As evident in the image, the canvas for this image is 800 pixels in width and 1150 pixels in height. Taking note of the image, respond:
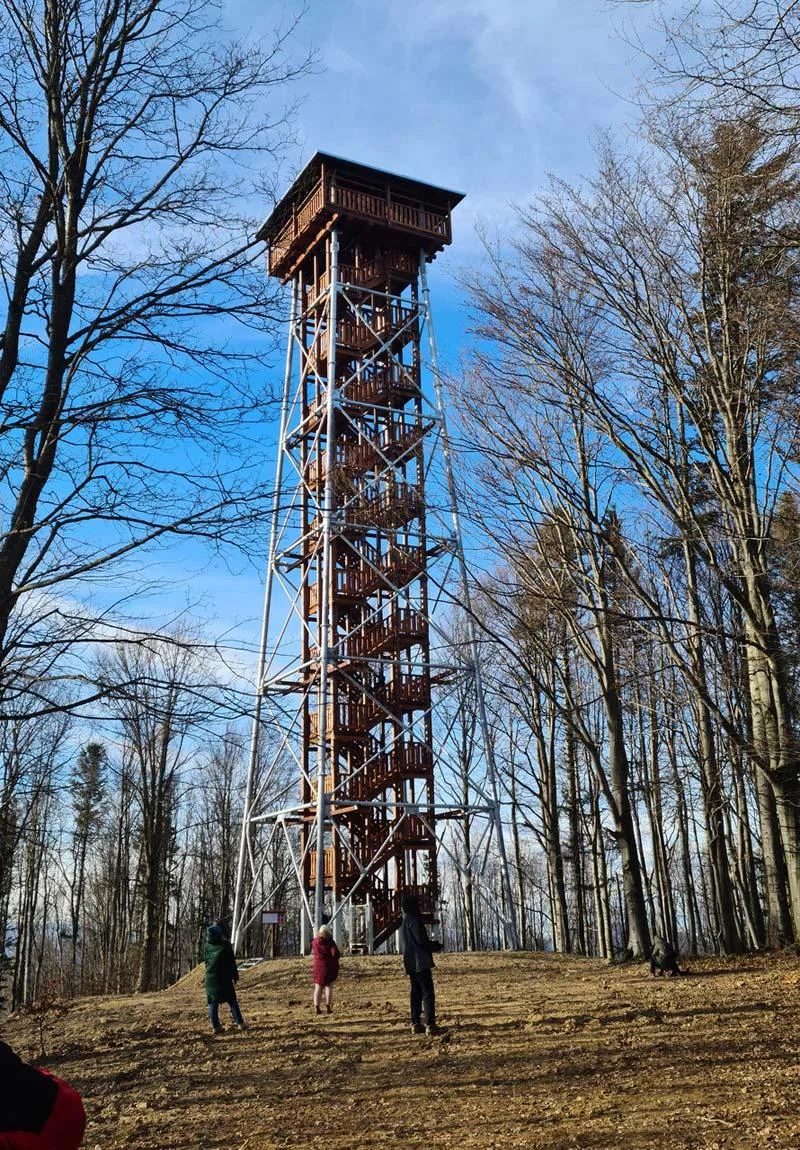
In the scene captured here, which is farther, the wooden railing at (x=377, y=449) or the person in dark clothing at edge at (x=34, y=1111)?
the wooden railing at (x=377, y=449)

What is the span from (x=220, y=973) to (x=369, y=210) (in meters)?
17.0

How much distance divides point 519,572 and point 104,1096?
8.11 metres

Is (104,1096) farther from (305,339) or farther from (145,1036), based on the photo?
(305,339)

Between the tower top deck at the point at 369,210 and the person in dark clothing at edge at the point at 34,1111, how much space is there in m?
20.3

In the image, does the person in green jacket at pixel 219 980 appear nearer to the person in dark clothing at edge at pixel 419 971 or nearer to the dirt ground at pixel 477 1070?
the dirt ground at pixel 477 1070

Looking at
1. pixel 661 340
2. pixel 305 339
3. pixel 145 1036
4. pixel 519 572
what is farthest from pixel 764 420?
pixel 305 339

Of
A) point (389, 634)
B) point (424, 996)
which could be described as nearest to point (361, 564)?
point (389, 634)

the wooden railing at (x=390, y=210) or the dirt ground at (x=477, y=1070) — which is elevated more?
the wooden railing at (x=390, y=210)

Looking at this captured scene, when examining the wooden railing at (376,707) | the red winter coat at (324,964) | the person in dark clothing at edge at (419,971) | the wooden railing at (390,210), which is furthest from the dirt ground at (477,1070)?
the wooden railing at (390,210)

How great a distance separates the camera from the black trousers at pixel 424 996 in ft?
30.3

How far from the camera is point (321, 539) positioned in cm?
1983

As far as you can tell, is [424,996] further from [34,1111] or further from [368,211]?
[368,211]

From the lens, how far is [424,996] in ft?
30.9

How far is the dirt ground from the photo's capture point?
6.12 metres
